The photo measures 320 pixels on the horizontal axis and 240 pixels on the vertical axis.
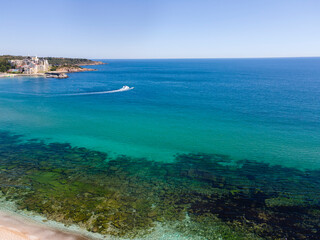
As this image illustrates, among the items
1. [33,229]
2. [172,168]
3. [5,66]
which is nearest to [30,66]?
[5,66]

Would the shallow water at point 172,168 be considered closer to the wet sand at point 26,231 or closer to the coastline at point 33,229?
the coastline at point 33,229

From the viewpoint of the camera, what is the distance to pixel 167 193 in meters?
23.7

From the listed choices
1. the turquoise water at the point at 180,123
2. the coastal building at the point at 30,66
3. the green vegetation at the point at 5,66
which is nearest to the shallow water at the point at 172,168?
the turquoise water at the point at 180,123

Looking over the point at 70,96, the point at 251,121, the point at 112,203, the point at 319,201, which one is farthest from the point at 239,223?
the point at 70,96

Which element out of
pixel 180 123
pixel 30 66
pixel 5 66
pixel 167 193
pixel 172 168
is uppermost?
pixel 30 66

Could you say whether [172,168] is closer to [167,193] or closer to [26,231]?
[167,193]

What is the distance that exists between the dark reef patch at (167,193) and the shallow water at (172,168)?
101mm

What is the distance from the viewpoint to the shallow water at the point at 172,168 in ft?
65.2

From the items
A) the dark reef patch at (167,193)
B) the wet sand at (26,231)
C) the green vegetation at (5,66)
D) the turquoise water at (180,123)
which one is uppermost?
the green vegetation at (5,66)

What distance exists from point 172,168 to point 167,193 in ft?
18.4

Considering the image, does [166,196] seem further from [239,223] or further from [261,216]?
[261,216]

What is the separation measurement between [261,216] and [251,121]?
2987cm

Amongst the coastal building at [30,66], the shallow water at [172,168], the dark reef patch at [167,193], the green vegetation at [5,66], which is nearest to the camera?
the dark reef patch at [167,193]

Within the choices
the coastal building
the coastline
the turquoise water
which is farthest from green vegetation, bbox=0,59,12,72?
the coastline
